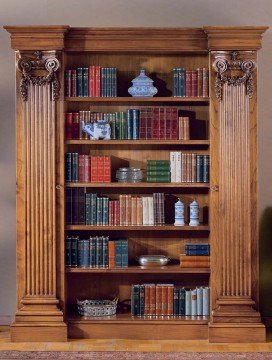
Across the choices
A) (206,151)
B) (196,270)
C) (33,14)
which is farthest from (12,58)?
(196,270)

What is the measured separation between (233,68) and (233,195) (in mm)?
980

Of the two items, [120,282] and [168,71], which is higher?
[168,71]

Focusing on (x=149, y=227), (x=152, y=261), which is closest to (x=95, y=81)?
(x=149, y=227)

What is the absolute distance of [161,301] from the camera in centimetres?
673

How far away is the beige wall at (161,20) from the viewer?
705 centimetres

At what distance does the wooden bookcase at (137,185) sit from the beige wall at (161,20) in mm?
531

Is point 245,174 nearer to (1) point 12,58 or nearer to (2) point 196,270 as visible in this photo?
(2) point 196,270

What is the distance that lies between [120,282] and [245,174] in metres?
1.39

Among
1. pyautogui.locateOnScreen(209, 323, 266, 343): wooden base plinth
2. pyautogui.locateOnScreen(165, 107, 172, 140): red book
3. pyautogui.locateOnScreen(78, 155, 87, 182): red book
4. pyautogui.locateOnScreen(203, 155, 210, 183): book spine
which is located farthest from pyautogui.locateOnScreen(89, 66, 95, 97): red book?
pyautogui.locateOnScreen(209, 323, 266, 343): wooden base plinth

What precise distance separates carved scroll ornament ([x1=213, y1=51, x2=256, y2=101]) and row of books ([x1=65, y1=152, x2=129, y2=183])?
1.04 metres

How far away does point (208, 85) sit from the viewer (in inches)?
262

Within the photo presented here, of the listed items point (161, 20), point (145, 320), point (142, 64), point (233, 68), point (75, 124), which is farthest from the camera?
point (161, 20)

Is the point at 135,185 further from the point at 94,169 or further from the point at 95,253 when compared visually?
the point at 95,253

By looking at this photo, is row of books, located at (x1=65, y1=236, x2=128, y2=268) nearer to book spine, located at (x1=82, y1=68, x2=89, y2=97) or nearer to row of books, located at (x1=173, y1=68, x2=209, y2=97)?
book spine, located at (x1=82, y1=68, x2=89, y2=97)
